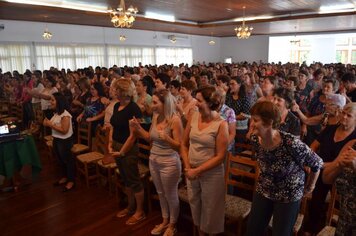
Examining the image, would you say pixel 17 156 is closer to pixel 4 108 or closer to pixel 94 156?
pixel 94 156

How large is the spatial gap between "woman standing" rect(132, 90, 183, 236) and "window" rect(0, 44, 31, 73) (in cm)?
1027

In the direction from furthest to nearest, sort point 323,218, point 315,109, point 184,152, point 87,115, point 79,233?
point 87,115 < point 315,109 < point 79,233 < point 323,218 < point 184,152

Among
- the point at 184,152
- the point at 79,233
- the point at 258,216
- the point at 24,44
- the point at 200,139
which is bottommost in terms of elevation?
the point at 79,233

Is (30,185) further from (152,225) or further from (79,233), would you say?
(152,225)

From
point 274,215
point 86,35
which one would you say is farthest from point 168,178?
point 86,35

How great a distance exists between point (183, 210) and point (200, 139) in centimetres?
136

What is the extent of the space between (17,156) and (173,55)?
15138 mm

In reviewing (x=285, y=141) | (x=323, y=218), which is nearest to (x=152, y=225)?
(x=323, y=218)

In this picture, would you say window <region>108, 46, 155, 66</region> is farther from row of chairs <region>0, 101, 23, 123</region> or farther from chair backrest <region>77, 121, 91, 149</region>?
chair backrest <region>77, 121, 91, 149</region>

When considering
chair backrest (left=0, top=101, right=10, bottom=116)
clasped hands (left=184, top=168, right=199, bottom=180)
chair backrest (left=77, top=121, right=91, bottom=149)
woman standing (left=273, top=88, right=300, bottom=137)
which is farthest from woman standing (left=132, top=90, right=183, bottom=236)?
chair backrest (left=0, top=101, right=10, bottom=116)

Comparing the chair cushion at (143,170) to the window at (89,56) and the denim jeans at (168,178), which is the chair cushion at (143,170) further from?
the window at (89,56)

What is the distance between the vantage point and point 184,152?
102 inches

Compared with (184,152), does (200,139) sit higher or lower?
higher

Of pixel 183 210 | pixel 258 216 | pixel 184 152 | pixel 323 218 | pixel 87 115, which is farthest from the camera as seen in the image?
pixel 87 115
